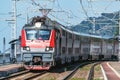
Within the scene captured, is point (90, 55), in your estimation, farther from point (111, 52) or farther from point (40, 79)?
point (40, 79)

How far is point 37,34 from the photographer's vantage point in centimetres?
2833

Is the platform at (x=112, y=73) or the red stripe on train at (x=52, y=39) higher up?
the red stripe on train at (x=52, y=39)

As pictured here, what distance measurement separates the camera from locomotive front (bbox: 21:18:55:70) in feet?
91.2

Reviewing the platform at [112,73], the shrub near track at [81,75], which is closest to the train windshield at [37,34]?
the shrub near track at [81,75]

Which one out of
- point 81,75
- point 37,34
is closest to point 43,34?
point 37,34

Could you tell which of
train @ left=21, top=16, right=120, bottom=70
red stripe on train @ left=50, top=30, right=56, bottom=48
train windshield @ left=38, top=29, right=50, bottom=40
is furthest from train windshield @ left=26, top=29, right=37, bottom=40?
red stripe on train @ left=50, top=30, right=56, bottom=48

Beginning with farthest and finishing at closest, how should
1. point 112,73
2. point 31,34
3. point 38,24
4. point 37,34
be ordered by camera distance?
point 112,73 → point 38,24 → point 31,34 → point 37,34

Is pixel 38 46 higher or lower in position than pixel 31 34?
lower

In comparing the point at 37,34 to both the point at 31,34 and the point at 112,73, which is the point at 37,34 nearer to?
the point at 31,34

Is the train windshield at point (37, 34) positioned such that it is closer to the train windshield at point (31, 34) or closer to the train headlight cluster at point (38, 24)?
the train windshield at point (31, 34)

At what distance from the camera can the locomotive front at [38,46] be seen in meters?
27.8

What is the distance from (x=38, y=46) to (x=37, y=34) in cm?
91

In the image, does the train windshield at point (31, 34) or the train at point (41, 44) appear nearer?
the train at point (41, 44)

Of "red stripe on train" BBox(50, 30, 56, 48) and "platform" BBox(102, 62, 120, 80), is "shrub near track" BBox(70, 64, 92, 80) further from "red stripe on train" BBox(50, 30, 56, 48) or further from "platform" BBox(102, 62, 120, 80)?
"red stripe on train" BBox(50, 30, 56, 48)
